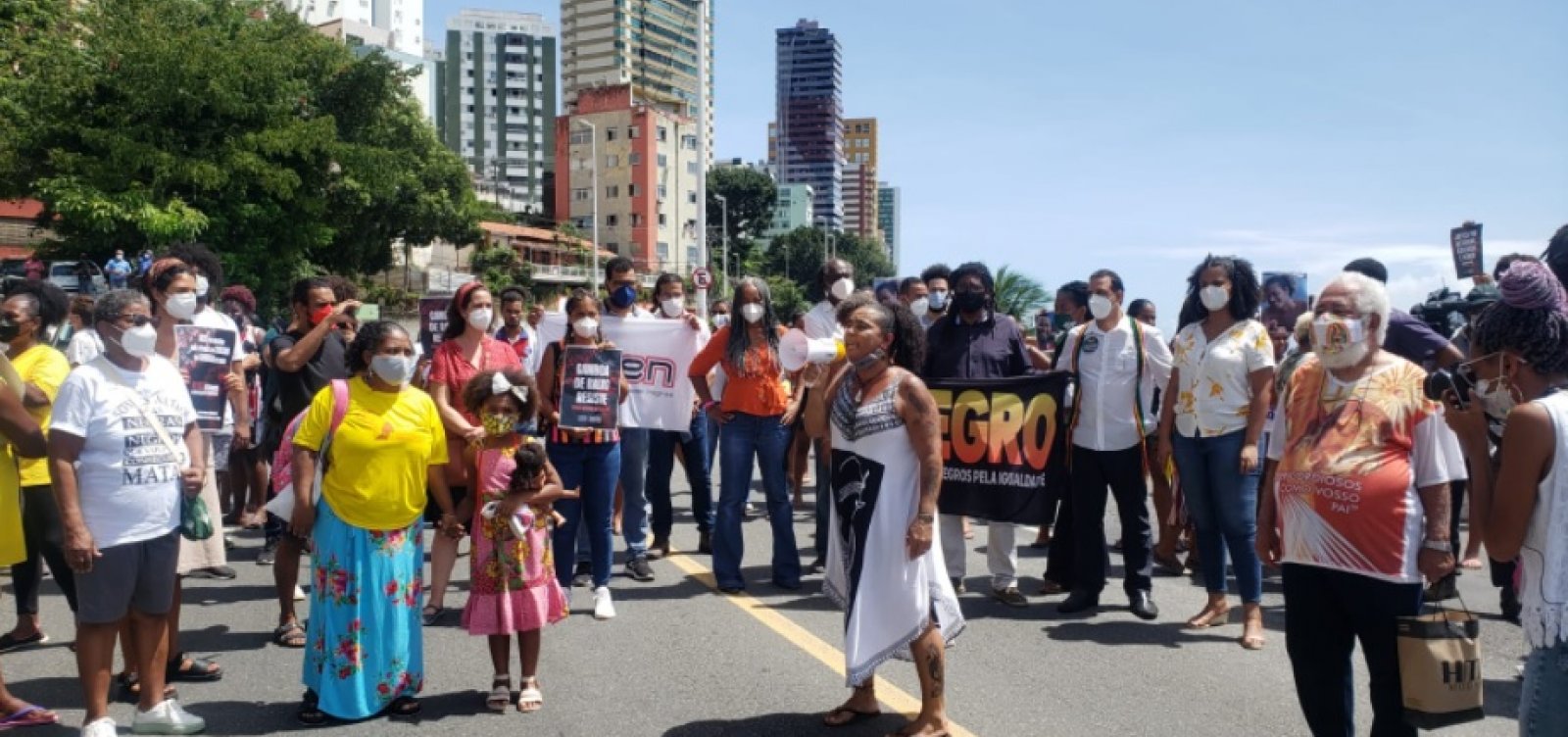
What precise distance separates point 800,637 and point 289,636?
2.80 meters

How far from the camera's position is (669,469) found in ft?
27.7

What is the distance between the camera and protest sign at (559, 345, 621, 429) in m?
6.79

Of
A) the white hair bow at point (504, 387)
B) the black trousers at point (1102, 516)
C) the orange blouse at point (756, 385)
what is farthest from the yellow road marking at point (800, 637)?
the white hair bow at point (504, 387)

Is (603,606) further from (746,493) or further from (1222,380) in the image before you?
(1222,380)

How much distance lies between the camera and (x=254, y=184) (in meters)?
32.8

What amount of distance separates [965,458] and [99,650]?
490cm

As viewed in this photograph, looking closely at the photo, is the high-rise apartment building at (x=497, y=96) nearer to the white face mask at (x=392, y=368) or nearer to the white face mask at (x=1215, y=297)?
the white face mask at (x=1215, y=297)

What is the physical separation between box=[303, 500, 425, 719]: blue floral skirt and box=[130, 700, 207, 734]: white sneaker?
483 mm

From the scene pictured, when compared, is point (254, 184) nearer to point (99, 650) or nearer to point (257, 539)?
point (257, 539)

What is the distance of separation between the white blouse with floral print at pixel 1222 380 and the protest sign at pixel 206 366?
5597 mm

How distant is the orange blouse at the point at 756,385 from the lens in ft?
24.6

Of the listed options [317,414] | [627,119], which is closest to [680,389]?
[317,414]

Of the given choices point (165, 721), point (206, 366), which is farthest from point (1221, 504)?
point (206, 366)

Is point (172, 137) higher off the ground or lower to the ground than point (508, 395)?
higher
